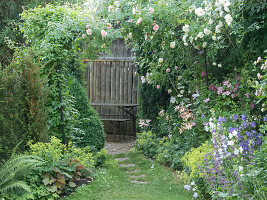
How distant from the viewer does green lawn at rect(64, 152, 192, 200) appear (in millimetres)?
4451

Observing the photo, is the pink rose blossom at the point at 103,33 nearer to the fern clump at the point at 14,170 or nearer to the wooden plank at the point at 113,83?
the fern clump at the point at 14,170


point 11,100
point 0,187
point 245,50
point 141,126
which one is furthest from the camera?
point 141,126

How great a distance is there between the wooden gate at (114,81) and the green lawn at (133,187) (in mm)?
3971

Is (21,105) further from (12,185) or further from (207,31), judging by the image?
(207,31)

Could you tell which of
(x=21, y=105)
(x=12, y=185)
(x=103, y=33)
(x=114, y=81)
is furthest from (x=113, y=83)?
(x=12, y=185)

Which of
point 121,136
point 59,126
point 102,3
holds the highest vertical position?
point 102,3

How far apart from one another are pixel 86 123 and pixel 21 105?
227 cm

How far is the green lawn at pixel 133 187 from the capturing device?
14.6 ft

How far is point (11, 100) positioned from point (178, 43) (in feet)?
9.29

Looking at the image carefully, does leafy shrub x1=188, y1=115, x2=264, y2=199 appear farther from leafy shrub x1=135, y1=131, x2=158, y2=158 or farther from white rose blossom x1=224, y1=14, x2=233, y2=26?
leafy shrub x1=135, y1=131, x2=158, y2=158

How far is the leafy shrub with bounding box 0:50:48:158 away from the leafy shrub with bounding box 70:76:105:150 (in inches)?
78.8

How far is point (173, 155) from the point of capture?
6121mm

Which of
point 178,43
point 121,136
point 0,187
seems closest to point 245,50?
point 178,43

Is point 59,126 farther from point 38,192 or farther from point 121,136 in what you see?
point 121,136
